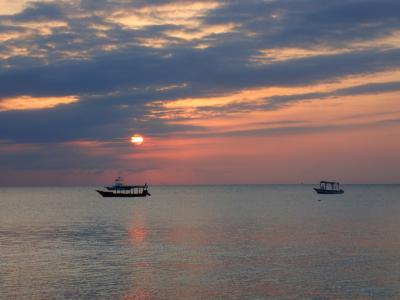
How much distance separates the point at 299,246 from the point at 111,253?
962 inches

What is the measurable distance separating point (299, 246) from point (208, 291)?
2997 cm

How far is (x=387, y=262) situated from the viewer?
58.9 metres

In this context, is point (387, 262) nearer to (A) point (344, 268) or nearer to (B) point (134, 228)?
(A) point (344, 268)

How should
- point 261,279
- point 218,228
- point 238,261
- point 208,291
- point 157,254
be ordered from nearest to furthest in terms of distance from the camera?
1. point 208,291
2. point 261,279
3. point 238,261
4. point 157,254
5. point 218,228

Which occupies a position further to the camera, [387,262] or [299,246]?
[299,246]

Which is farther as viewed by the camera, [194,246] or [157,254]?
[194,246]

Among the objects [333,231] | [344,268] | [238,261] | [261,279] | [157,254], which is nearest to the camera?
[261,279]

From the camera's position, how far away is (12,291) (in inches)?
1809

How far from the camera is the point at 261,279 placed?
1977 inches

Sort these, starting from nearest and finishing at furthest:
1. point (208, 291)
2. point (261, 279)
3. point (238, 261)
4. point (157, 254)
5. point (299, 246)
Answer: point (208, 291) < point (261, 279) < point (238, 261) < point (157, 254) < point (299, 246)

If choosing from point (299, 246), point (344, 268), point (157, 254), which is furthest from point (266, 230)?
point (344, 268)

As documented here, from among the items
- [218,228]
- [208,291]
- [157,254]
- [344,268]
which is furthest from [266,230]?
[208,291]

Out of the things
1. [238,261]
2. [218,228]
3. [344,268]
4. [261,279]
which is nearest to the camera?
[261,279]

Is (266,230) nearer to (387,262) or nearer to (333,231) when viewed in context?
(333,231)
